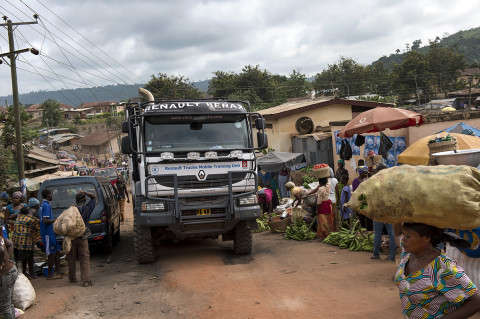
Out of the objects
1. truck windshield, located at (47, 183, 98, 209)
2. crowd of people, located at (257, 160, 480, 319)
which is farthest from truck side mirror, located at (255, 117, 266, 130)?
crowd of people, located at (257, 160, 480, 319)

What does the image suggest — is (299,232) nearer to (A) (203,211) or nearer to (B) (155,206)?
(A) (203,211)

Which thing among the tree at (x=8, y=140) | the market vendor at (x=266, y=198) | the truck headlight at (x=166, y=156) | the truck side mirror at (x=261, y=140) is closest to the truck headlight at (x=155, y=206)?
the truck headlight at (x=166, y=156)

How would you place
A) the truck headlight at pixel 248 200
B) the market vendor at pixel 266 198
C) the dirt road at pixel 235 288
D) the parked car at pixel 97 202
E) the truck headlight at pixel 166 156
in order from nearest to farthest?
1. the dirt road at pixel 235 288
2. the truck headlight at pixel 166 156
3. the truck headlight at pixel 248 200
4. the parked car at pixel 97 202
5. the market vendor at pixel 266 198

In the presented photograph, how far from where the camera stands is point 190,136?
919 cm

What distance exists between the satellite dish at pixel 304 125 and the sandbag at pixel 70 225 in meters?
16.0

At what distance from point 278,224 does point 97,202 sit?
4.68 metres

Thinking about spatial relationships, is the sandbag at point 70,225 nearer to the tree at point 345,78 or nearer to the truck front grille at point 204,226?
the truck front grille at point 204,226

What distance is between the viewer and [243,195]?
902 cm

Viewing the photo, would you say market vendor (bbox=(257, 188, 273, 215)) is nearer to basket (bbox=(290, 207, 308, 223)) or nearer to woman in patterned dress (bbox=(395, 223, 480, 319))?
basket (bbox=(290, 207, 308, 223))

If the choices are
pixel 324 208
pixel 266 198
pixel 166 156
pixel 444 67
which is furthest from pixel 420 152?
pixel 444 67

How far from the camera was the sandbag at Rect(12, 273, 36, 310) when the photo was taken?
6.72 m

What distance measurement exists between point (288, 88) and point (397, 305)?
5786 centimetres

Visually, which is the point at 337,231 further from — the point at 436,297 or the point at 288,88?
the point at 288,88

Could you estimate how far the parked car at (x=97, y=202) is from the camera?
10586 millimetres
